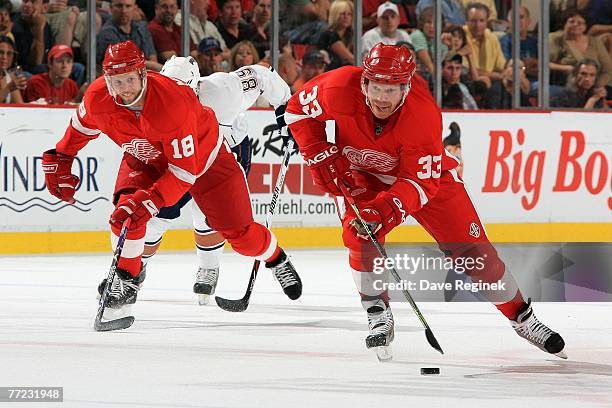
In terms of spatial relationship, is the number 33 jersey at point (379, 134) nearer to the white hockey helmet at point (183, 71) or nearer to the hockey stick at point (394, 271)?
the hockey stick at point (394, 271)

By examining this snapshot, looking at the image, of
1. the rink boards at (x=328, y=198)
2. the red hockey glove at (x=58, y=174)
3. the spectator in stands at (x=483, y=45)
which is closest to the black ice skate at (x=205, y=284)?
the red hockey glove at (x=58, y=174)

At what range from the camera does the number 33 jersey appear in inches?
170

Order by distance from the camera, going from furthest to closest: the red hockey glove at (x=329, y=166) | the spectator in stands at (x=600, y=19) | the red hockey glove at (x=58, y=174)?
the spectator in stands at (x=600, y=19), the red hockey glove at (x=58, y=174), the red hockey glove at (x=329, y=166)

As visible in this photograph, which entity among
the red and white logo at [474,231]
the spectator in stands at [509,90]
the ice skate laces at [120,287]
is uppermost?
the red and white logo at [474,231]

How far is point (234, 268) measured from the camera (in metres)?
7.41

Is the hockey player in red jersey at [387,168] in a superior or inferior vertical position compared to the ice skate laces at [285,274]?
superior

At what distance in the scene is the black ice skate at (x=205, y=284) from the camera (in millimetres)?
5938

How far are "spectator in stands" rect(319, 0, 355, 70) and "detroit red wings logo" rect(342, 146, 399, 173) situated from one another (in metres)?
4.99

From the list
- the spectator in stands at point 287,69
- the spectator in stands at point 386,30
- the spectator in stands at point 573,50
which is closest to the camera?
the spectator in stands at point 287,69

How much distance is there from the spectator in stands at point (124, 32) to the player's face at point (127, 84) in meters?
3.90

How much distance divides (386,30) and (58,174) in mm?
4847

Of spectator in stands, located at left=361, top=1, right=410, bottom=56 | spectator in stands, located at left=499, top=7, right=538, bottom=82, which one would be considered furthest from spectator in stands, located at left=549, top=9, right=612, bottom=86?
spectator in stands, located at left=361, top=1, right=410, bottom=56

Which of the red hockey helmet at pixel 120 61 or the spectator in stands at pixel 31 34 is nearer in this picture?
the red hockey helmet at pixel 120 61

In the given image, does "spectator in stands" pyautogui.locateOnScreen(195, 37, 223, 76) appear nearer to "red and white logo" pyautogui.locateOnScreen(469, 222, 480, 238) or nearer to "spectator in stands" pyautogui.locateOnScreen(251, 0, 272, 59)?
"spectator in stands" pyautogui.locateOnScreen(251, 0, 272, 59)
